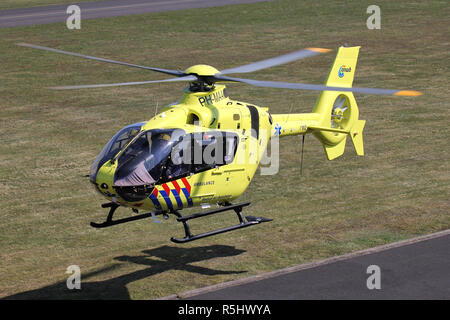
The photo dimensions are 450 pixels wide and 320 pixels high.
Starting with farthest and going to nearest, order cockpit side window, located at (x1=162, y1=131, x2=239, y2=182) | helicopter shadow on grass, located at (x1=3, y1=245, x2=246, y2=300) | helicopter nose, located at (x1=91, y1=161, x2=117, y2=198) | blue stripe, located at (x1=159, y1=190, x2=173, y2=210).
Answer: helicopter shadow on grass, located at (x1=3, y1=245, x2=246, y2=300), cockpit side window, located at (x1=162, y1=131, x2=239, y2=182), blue stripe, located at (x1=159, y1=190, x2=173, y2=210), helicopter nose, located at (x1=91, y1=161, x2=117, y2=198)

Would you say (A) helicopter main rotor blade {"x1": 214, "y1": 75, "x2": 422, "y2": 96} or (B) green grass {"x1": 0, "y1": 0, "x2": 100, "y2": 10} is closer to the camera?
(A) helicopter main rotor blade {"x1": 214, "y1": 75, "x2": 422, "y2": 96}

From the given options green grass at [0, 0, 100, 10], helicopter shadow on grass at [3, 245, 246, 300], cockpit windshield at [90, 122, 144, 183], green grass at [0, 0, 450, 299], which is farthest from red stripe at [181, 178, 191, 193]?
green grass at [0, 0, 100, 10]

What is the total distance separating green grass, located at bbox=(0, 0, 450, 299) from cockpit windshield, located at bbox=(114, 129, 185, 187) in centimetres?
313

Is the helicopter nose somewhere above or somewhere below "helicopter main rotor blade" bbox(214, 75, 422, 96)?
below

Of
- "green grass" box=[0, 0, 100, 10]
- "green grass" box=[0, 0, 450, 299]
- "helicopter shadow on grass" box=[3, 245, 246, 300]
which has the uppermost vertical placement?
"green grass" box=[0, 0, 100, 10]

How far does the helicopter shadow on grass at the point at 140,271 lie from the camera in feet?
56.6

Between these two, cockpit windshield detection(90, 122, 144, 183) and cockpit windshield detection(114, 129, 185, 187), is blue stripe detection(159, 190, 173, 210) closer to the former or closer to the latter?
cockpit windshield detection(114, 129, 185, 187)

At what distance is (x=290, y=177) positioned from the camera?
84.4ft

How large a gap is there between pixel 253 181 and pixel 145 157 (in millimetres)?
9685

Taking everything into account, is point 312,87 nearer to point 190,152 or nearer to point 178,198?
point 190,152

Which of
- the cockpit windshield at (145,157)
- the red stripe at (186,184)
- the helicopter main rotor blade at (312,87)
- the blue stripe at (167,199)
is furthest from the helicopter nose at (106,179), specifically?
the helicopter main rotor blade at (312,87)

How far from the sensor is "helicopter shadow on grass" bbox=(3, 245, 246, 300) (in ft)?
56.6

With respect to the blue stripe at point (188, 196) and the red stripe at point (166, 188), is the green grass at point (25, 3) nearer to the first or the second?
the blue stripe at point (188, 196)

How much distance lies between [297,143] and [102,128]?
351 inches
